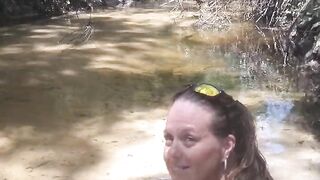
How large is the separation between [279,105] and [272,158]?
1236mm

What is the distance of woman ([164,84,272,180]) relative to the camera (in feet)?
3.76

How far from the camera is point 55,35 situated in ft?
29.4

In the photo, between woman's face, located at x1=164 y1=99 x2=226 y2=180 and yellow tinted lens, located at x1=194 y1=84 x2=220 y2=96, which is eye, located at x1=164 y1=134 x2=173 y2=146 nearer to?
woman's face, located at x1=164 y1=99 x2=226 y2=180

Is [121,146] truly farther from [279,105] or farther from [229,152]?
[229,152]

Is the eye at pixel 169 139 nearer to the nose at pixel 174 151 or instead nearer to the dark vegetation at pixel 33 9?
the nose at pixel 174 151

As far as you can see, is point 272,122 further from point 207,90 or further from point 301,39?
point 207,90

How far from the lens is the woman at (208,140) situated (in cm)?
115

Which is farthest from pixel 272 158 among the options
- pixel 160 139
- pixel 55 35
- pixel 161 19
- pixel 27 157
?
pixel 161 19

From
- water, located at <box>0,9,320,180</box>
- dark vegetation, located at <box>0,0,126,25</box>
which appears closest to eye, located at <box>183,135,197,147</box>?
water, located at <box>0,9,320,180</box>

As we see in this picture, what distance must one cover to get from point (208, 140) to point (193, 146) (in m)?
0.03

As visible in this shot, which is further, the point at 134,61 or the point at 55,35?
the point at 55,35

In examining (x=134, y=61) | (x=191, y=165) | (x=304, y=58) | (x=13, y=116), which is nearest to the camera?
(x=191, y=165)

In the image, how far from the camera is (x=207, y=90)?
117 centimetres

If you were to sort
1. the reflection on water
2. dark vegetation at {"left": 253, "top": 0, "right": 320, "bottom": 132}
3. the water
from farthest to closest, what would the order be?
1. dark vegetation at {"left": 253, "top": 0, "right": 320, "bottom": 132}
2. the reflection on water
3. the water
